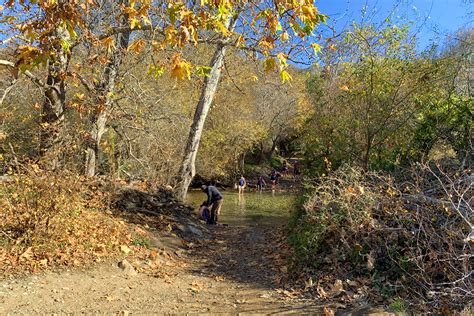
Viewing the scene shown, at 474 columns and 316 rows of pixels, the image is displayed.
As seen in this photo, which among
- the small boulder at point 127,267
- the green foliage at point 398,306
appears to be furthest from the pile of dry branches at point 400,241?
the small boulder at point 127,267

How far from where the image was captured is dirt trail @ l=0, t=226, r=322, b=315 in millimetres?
5227

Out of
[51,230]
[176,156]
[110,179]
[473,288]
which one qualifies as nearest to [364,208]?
[473,288]

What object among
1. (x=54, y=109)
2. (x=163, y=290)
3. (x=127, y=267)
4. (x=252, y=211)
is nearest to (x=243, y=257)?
(x=127, y=267)

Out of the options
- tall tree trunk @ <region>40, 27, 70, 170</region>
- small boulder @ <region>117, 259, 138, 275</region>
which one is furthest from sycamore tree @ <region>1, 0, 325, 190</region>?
small boulder @ <region>117, 259, 138, 275</region>

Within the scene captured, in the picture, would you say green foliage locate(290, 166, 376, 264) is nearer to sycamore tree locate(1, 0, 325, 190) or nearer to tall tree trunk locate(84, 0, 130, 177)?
sycamore tree locate(1, 0, 325, 190)

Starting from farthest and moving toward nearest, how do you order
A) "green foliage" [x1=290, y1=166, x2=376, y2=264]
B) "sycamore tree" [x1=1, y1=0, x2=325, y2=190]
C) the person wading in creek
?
1. the person wading in creek
2. "green foliage" [x1=290, y1=166, x2=376, y2=264]
3. "sycamore tree" [x1=1, y1=0, x2=325, y2=190]

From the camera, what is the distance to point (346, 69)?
11.7m

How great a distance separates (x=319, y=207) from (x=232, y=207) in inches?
514

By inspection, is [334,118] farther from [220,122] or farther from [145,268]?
[220,122]

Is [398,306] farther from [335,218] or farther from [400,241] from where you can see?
[335,218]

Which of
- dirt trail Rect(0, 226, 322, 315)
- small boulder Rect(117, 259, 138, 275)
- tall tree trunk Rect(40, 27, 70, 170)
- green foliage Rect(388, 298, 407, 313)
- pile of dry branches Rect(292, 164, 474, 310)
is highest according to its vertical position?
tall tree trunk Rect(40, 27, 70, 170)

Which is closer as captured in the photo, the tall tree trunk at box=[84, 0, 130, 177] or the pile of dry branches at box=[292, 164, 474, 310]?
the pile of dry branches at box=[292, 164, 474, 310]

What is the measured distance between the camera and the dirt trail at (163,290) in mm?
5227

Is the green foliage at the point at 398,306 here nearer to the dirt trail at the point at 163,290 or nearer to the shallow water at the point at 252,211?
the dirt trail at the point at 163,290
